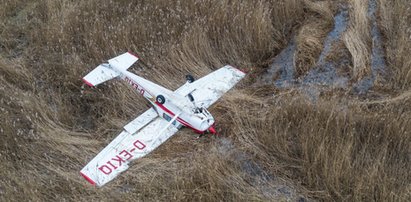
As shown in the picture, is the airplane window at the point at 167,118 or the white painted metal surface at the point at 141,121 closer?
the white painted metal surface at the point at 141,121

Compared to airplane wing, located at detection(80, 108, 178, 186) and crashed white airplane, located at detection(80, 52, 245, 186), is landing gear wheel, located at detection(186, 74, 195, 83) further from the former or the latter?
airplane wing, located at detection(80, 108, 178, 186)

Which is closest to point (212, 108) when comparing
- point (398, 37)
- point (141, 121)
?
point (141, 121)

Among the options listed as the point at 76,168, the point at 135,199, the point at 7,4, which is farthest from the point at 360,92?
the point at 7,4

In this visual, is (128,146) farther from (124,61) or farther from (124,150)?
(124,61)

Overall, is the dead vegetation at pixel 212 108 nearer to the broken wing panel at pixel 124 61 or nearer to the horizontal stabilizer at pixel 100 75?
the horizontal stabilizer at pixel 100 75

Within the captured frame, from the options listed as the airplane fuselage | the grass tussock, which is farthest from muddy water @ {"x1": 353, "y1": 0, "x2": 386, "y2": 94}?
the airplane fuselage

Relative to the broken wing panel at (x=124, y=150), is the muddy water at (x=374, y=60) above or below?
below

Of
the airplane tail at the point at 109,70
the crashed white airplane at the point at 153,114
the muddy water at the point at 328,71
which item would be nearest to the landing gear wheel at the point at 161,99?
the crashed white airplane at the point at 153,114
